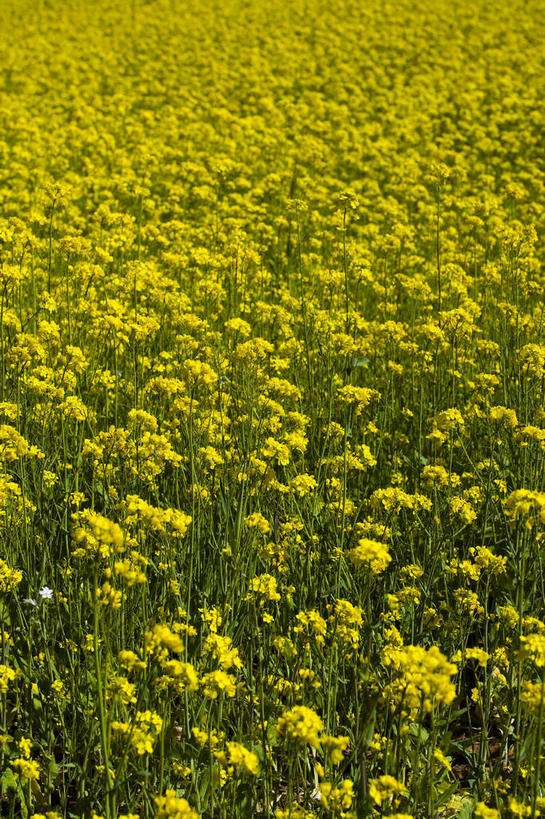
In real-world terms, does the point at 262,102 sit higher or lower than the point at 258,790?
higher

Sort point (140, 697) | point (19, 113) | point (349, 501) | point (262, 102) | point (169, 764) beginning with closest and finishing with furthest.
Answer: point (140, 697)
point (169, 764)
point (349, 501)
point (19, 113)
point (262, 102)

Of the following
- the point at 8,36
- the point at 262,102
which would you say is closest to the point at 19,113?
the point at 262,102

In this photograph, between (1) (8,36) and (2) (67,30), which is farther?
(2) (67,30)

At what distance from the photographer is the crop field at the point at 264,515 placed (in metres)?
3.06

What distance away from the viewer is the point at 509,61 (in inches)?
684

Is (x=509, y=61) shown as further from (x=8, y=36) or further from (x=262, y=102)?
(x=8, y=36)

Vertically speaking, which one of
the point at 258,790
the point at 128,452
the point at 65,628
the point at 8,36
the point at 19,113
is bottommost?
the point at 258,790

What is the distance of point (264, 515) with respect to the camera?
462 centimetres

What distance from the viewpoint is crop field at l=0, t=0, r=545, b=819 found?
10.0ft

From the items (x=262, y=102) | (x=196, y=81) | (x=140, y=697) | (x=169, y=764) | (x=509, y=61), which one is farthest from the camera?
(x=509, y=61)

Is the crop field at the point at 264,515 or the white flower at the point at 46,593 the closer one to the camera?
the crop field at the point at 264,515

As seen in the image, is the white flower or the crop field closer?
the crop field

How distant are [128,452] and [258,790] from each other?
60.6 inches

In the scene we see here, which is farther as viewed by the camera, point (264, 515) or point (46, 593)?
point (264, 515)
